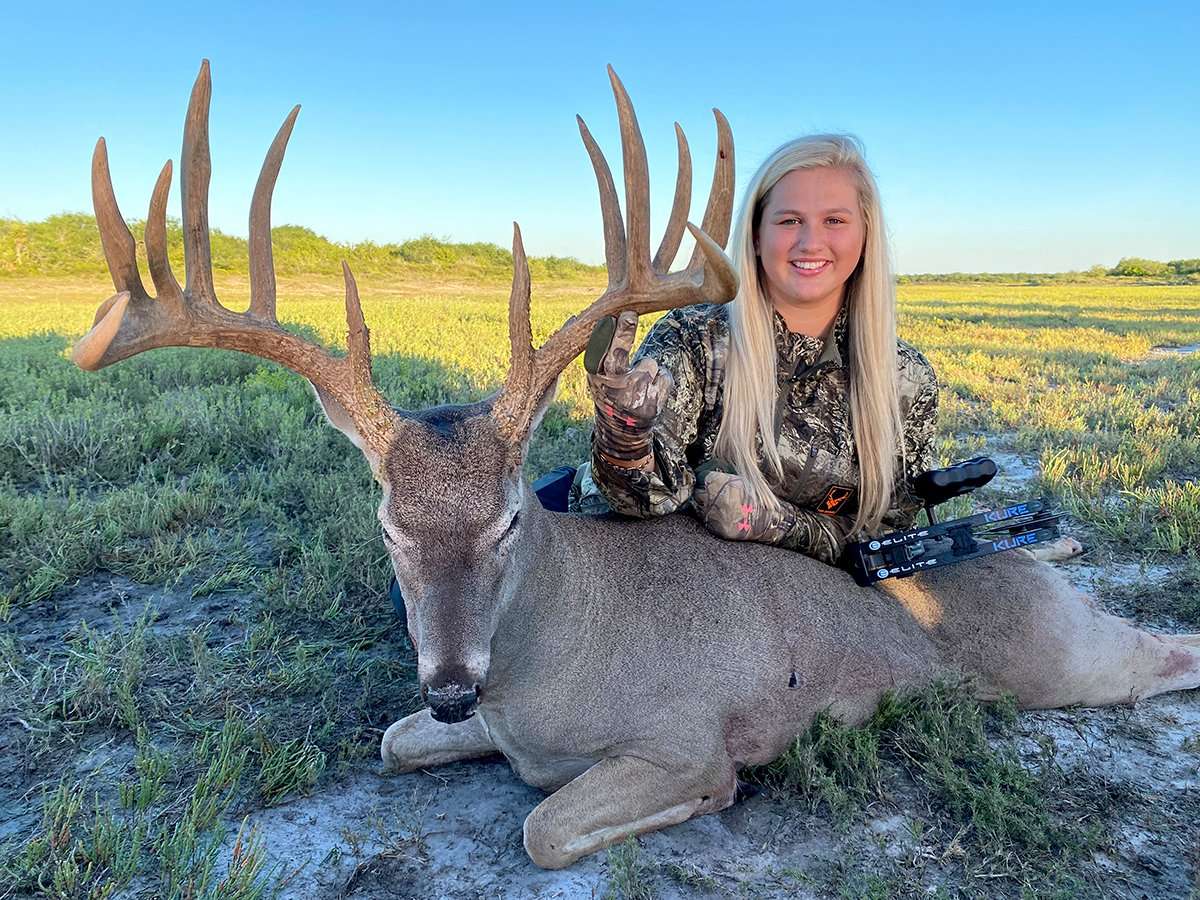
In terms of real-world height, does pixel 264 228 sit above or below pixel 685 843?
above

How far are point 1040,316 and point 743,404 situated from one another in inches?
983

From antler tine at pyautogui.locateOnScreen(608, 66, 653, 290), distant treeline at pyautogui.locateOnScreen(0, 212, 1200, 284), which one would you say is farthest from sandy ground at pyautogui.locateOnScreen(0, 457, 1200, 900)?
distant treeline at pyautogui.locateOnScreen(0, 212, 1200, 284)

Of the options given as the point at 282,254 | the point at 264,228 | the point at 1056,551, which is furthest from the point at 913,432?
the point at 282,254

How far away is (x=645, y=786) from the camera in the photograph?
112 inches

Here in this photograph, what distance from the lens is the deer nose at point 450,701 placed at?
238 centimetres

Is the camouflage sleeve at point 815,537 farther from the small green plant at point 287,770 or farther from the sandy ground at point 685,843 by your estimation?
the small green plant at point 287,770

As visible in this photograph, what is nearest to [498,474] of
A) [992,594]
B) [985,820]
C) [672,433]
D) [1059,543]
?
[672,433]

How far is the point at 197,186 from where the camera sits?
8.43ft

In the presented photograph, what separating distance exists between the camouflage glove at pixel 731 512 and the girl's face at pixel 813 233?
1063 millimetres

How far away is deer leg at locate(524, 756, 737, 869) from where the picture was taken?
8.84 ft

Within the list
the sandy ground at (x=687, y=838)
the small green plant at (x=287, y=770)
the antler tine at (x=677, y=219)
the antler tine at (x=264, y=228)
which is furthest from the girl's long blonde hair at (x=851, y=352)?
the small green plant at (x=287, y=770)

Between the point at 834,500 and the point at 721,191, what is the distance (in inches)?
67.1

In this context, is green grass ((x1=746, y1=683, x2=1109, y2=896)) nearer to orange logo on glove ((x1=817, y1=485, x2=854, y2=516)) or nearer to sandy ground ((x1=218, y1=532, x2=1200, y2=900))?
sandy ground ((x1=218, y1=532, x2=1200, y2=900))

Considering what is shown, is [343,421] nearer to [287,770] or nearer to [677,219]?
[287,770]
